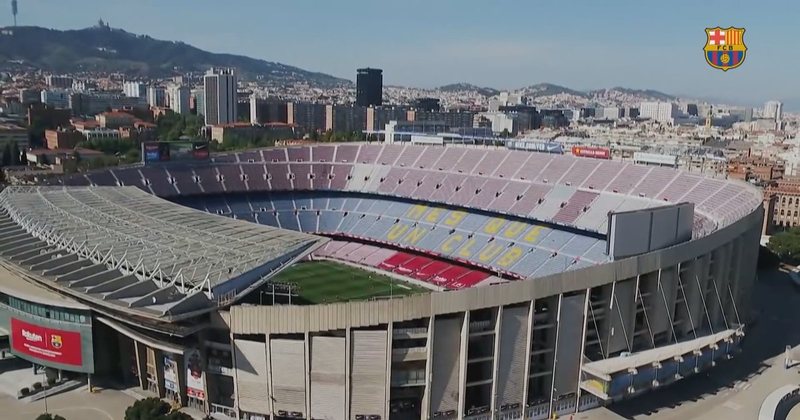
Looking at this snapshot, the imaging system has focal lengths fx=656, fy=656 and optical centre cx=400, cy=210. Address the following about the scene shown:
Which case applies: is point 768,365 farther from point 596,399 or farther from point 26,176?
point 26,176

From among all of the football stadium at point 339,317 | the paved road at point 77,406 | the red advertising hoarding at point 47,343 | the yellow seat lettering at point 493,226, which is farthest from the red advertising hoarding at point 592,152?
the red advertising hoarding at point 47,343

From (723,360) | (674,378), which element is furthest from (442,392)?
(723,360)

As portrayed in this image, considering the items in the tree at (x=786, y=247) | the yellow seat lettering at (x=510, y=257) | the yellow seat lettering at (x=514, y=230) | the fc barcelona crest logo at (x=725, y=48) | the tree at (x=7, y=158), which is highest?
the fc barcelona crest logo at (x=725, y=48)

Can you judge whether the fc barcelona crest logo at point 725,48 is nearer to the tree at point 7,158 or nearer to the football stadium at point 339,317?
the football stadium at point 339,317

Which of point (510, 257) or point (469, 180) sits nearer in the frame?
point (510, 257)

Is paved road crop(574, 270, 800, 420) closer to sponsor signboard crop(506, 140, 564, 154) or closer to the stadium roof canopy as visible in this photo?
the stadium roof canopy

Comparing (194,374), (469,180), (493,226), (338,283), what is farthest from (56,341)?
(469,180)

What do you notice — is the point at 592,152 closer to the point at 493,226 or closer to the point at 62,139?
the point at 493,226
